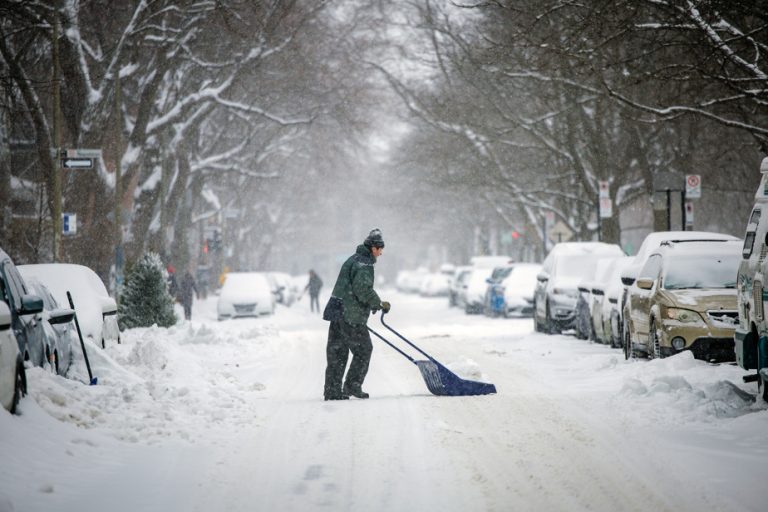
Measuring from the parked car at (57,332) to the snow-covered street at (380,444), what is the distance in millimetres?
433

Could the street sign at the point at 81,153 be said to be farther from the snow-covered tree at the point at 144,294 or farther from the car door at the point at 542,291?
the car door at the point at 542,291

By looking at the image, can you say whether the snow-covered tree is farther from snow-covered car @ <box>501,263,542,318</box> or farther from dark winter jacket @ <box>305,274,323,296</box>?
dark winter jacket @ <box>305,274,323,296</box>

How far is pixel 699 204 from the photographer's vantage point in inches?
2045

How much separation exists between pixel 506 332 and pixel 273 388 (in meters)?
14.3

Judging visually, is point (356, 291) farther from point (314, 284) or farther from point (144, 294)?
point (314, 284)

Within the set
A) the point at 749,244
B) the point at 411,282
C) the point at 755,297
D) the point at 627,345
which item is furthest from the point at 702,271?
the point at 411,282

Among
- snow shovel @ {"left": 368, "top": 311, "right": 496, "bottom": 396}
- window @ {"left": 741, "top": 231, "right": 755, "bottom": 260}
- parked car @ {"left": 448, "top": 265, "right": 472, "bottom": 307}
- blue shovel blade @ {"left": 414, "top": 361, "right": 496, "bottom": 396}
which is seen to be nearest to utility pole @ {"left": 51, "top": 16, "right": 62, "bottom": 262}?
snow shovel @ {"left": 368, "top": 311, "right": 496, "bottom": 396}

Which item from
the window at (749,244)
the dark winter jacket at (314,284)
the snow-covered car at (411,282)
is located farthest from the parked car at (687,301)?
the snow-covered car at (411,282)

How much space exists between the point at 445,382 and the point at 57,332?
4157mm

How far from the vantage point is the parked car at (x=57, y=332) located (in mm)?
11312

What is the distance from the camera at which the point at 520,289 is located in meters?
35.2

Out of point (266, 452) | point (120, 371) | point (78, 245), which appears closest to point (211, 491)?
point (266, 452)

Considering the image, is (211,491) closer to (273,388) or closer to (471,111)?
(273,388)

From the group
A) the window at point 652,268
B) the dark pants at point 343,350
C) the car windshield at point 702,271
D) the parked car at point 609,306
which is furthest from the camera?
the parked car at point 609,306
